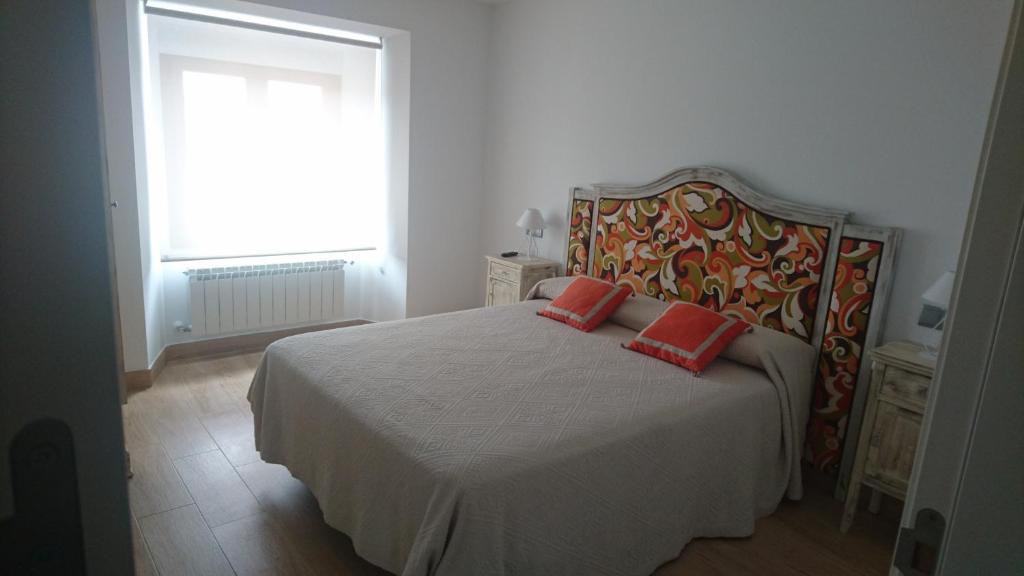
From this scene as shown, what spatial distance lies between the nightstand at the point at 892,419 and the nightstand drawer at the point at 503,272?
232cm

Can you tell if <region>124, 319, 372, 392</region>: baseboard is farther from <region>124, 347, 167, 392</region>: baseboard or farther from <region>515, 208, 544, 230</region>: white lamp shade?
<region>515, 208, 544, 230</region>: white lamp shade

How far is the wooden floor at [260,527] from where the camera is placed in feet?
7.55

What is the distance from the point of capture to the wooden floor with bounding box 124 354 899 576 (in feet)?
7.55

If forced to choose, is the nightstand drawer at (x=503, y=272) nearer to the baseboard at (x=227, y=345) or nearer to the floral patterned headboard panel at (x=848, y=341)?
the baseboard at (x=227, y=345)

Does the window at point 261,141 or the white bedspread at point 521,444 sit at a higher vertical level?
the window at point 261,141

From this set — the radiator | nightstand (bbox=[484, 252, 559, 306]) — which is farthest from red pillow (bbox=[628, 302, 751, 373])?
the radiator

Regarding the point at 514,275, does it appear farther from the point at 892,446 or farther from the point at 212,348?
the point at 892,446

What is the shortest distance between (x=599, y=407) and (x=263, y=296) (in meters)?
3.13

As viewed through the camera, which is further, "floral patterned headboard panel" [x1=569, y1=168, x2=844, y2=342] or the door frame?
"floral patterned headboard panel" [x1=569, y1=168, x2=844, y2=342]

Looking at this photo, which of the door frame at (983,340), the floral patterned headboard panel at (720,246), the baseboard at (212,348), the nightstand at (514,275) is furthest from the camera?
the nightstand at (514,275)

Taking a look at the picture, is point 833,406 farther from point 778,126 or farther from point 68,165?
point 68,165

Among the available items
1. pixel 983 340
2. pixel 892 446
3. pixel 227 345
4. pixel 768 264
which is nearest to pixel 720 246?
pixel 768 264

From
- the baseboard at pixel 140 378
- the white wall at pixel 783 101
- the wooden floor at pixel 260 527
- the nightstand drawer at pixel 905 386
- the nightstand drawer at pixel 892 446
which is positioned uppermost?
the white wall at pixel 783 101

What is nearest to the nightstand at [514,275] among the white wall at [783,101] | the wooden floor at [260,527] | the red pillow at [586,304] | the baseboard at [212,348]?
the white wall at [783,101]
